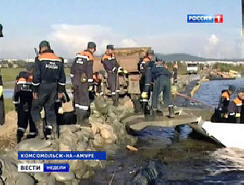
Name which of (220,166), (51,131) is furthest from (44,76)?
(220,166)

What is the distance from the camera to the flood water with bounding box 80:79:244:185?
7.56m

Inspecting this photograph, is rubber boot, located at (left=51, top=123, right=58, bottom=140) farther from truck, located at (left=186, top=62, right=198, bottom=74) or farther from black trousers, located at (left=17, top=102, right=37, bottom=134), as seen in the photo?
truck, located at (left=186, top=62, right=198, bottom=74)

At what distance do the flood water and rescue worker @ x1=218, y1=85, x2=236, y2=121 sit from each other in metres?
1.25

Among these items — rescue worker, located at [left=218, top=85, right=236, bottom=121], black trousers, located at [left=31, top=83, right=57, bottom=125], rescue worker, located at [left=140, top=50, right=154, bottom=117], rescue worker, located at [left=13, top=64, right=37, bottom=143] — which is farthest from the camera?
rescue worker, located at [left=140, top=50, right=154, bottom=117]

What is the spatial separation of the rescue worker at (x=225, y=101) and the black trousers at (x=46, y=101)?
6.40m

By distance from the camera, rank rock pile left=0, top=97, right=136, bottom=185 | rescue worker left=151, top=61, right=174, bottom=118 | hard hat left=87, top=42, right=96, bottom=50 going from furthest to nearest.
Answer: rescue worker left=151, top=61, right=174, bottom=118 → hard hat left=87, top=42, right=96, bottom=50 → rock pile left=0, top=97, right=136, bottom=185

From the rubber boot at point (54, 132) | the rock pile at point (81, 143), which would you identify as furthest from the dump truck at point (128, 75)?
the rubber boot at point (54, 132)

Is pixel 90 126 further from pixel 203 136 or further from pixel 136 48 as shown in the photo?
pixel 136 48

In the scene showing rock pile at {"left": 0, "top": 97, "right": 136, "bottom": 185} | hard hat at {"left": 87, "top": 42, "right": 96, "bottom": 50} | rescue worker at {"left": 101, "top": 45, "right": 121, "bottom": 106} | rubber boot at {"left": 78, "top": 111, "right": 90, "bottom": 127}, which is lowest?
rock pile at {"left": 0, "top": 97, "right": 136, "bottom": 185}

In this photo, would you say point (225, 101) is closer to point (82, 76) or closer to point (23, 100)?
point (82, 76)

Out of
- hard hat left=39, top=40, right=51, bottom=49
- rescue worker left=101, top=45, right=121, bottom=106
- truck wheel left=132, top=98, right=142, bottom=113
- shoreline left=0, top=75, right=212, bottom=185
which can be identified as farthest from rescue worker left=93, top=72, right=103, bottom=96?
hard hat left=39, top=40, right=51, bottom=49

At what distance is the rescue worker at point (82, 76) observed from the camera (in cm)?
906

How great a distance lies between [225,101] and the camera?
39.0 feet

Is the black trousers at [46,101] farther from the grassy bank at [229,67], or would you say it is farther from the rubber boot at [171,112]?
the grassy bank at [229,67]
